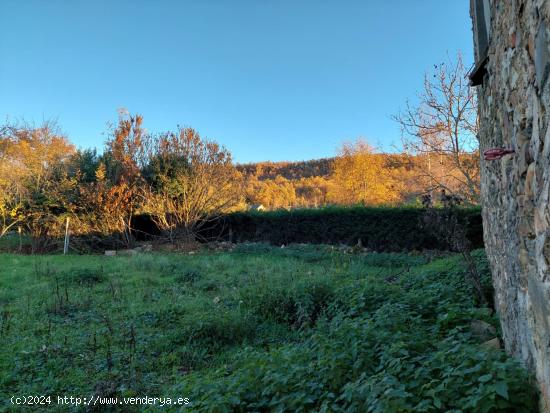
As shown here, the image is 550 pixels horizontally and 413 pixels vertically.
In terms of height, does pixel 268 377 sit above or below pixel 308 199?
below

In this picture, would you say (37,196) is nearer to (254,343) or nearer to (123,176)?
(123,176)

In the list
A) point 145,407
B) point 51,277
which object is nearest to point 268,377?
point 145,407

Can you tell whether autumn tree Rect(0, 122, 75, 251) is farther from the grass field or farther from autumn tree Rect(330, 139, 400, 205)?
autumn tree Rect(330, 139, 400, 205)

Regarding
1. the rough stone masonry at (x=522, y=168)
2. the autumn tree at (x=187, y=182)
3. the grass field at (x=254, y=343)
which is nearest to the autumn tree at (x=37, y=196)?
the autumn tree at (x=187, y=182)

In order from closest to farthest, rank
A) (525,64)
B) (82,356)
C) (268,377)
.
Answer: (525,64)
(268,377)
(82,356)

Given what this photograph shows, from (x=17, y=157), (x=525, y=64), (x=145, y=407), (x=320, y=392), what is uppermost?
(x=17, y=157)

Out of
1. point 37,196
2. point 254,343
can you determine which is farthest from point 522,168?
point 37,196

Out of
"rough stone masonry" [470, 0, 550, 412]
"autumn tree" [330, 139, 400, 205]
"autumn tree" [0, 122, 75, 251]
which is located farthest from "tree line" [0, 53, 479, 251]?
"rough stone masonry" [470, 0, 550, 412]

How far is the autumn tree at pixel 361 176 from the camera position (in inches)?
810

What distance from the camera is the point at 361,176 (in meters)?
21.4

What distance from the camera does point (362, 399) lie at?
1.98 m

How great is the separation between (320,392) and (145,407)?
142cm

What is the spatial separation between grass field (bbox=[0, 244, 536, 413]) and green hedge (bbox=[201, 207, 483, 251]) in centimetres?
420

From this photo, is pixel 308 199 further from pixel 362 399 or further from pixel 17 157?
pixel 362 399
